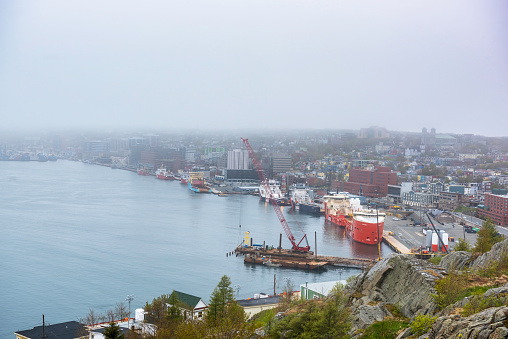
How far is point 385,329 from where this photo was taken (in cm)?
230

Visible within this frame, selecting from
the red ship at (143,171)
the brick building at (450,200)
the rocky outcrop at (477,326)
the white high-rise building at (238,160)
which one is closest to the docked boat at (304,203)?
the brick building at (450,200)

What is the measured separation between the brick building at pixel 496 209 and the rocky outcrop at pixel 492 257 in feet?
31.1

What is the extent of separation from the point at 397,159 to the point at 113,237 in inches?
737

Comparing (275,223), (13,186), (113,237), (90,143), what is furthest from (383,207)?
(90,143)

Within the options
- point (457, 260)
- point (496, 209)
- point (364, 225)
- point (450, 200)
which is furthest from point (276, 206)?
point (457, 260)

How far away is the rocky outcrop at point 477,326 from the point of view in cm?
140

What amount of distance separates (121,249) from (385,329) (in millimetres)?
6800

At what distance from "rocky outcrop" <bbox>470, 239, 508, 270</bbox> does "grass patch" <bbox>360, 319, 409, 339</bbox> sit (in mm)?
795

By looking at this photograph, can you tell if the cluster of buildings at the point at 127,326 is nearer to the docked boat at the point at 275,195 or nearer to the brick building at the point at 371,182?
the docked boat at the point at 275,195

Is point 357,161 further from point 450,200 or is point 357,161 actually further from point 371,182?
point 450,200

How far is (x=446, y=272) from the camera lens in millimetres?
2760

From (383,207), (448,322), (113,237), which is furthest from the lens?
(383,207)

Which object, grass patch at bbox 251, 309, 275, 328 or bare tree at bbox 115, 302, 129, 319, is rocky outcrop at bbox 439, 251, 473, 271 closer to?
grass patch at bbox 251, 309, 275, 328

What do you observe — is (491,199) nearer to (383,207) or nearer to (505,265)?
(383,207)
